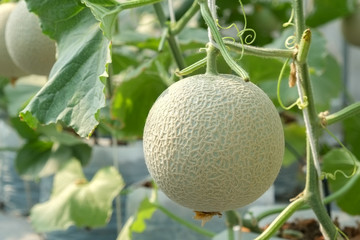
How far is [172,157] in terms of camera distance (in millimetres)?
602

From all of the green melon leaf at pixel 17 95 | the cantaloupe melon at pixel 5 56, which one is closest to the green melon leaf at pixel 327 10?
the green melon leaf at pixel 17 95

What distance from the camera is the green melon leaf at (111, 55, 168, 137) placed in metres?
1.21

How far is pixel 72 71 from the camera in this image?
73 cm

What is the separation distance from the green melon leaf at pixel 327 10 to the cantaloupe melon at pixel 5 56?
3.91 feet

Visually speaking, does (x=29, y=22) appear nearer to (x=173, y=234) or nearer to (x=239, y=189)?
(x=239, y=189)

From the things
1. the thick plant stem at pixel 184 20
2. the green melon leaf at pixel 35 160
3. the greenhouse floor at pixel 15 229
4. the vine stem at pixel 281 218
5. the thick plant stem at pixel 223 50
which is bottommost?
the greenhouse floor at pixel 15 229

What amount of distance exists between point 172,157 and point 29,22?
40 cm

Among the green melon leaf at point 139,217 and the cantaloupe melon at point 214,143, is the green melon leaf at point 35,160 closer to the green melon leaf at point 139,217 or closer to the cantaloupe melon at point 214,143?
the green melon leaf at point 139,217

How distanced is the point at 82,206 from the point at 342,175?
69 centimetres

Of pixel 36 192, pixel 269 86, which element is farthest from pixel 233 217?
pixel 36 192

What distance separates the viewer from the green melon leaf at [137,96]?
47.8 inches

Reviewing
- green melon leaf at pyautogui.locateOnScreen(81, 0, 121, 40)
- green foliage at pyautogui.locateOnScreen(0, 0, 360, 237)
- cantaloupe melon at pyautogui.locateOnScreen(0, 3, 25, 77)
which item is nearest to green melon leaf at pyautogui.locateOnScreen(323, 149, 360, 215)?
green foliage at pyautogui.locateOnScreen(0, 0, 360, 237)

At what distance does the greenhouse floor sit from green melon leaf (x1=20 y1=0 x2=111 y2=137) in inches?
69.5

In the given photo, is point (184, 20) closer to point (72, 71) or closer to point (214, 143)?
point (72, 71)
